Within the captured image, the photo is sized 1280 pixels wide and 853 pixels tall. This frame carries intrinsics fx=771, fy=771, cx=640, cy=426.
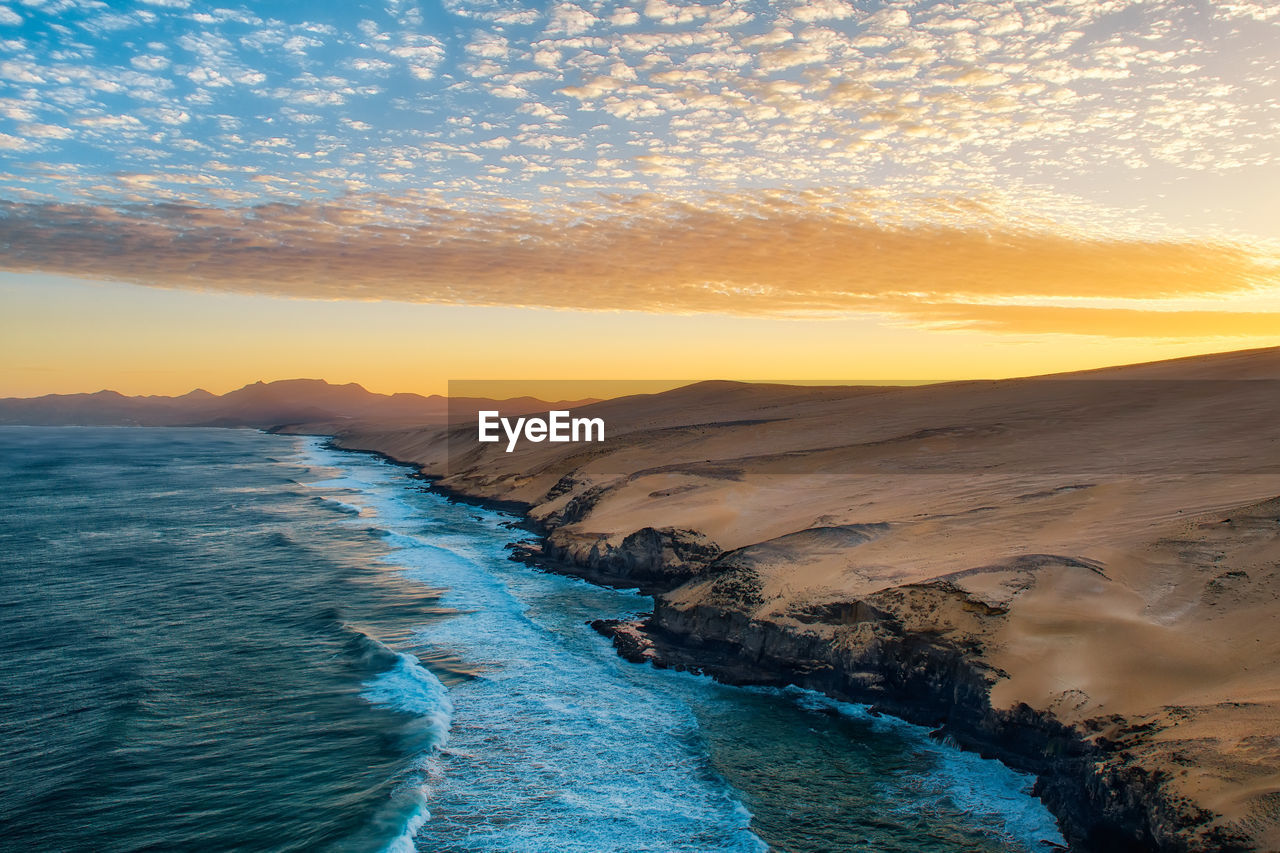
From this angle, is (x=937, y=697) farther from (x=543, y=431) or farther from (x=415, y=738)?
(x=543, y=431)

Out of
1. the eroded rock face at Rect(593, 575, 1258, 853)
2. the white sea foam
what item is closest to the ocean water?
the white sea foam

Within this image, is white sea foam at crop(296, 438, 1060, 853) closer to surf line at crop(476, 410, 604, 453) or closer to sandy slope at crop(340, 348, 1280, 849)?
sandy slope at crop(340, 348, 1280, 849)

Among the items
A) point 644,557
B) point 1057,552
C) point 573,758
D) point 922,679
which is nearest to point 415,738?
point 573,758

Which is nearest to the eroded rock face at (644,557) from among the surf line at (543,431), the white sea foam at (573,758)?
the white sea foam at (573,758)

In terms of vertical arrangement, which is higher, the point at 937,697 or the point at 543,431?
the point at 543,431

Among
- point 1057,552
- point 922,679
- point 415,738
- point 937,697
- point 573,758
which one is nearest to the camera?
point 573,758

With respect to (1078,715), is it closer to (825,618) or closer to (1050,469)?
(825,618)

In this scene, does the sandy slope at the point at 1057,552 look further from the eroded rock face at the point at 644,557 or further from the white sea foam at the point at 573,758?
the white sea foam at the point at 573,758
